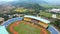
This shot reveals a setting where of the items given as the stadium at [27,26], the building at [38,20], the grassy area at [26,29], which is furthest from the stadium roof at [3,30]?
the building at [38,20]

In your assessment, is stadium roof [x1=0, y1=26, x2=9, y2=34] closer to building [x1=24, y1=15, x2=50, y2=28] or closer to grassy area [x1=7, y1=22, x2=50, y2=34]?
grassy area [x1=7, y1=22, x2=50, y2=34]

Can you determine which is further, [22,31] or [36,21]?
[36,21]

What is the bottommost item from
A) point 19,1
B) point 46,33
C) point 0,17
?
point 46,33

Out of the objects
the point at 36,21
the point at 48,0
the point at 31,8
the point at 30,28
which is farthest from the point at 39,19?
the point at 48,0

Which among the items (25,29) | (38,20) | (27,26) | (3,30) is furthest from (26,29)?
(3,30)

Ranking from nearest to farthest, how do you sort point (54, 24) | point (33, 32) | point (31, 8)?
point (33, 32) → point (54, 24) → point (31, 8)

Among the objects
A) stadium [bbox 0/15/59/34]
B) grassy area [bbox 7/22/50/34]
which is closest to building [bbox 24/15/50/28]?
stadium [bbox 0/15/59/34]

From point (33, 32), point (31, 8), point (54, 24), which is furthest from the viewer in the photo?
point (31, 8)

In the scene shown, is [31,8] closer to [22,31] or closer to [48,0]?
[48,0]

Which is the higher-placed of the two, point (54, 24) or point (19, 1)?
point (19, 1)
